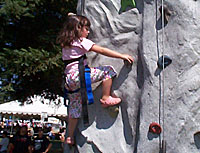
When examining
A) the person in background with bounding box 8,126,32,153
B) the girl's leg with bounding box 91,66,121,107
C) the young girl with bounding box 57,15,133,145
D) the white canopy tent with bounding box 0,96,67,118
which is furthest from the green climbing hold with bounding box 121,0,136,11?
the white canopy tent with bounding box 0,96,67,118

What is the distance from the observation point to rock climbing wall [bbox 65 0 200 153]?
2949 millimetres

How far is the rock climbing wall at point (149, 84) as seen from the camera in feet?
9.68

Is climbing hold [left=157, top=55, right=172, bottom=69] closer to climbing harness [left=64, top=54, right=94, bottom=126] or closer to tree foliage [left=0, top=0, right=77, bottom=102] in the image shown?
climbing harness [left=64, top=54, right=94, bottom=126]

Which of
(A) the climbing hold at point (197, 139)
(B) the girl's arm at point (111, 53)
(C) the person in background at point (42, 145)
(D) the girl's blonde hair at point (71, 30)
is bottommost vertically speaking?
(C) the person in background at point (42, 145)

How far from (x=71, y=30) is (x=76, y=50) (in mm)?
214

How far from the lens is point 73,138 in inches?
137

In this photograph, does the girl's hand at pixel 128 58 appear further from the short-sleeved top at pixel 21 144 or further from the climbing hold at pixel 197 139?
the short-sleeved top at pixel 21 144

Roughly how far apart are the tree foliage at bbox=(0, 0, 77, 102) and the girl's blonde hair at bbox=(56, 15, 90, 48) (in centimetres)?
482

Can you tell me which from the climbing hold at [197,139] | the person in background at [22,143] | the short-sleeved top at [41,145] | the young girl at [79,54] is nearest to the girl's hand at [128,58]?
the young girl at [79,54]

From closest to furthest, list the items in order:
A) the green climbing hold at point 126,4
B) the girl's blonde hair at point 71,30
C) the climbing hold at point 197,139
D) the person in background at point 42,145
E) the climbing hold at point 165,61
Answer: the climbing hold at point 197,139 → the climbing hold at point 165,61 → the girl's blonde hair at point 71,30 → the green climbing hold at point 126,4 → the person in background at point 42,145

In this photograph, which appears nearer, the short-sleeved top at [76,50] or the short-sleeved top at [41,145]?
the short-sleeved top at [76,50]

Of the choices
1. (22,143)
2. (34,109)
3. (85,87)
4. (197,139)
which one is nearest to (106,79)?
(85,87)

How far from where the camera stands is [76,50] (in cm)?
333

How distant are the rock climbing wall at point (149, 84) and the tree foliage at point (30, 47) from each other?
4.83m
